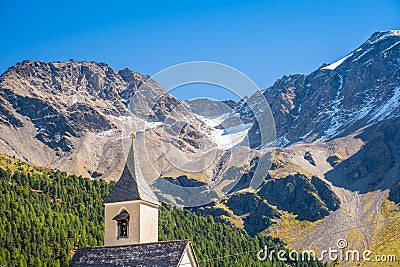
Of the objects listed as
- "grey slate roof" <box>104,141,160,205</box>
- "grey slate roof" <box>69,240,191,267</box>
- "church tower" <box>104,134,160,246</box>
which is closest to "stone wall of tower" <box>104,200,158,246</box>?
"church tower" <box>104,134,160,246</box>

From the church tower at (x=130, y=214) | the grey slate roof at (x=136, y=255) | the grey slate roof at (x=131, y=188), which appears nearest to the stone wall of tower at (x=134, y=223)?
the church tower at (x=130, y=214)

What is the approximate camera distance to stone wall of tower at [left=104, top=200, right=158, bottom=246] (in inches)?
2048

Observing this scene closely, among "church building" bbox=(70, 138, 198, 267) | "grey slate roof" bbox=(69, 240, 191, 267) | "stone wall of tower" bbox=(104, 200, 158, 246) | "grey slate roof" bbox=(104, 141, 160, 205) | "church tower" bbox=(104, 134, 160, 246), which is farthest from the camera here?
"grey slate roof" bbox=(104, 141, 160, 205)

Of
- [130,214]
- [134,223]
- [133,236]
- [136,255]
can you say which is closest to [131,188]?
[130,214]

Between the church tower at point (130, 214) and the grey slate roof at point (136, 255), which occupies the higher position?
the church tower at point (130, 214)

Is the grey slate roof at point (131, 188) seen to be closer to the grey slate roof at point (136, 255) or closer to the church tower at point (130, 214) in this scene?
the church tower at point (130, 214)

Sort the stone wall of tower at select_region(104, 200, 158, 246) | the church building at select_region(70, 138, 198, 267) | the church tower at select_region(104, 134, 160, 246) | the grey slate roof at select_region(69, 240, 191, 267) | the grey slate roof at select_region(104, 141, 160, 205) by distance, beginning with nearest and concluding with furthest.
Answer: the grey slate roof at select_region(69, 240, 191, 267) → the church building at select_region(70, 138, 198, 267) → the stone wall of tower at select_region(104, 200, 158, 246) → the church tower at select_region(104, 134, 160, 246) → the grey slate roof at select_region(104, 141, 160, 205)

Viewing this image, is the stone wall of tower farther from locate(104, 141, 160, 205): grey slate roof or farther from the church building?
locate(104, 141, 160, 205): grey slate roof

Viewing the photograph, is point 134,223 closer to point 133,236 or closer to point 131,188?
point 133,236

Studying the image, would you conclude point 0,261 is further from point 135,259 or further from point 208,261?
point 135,259

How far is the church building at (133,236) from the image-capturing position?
46.4 metres

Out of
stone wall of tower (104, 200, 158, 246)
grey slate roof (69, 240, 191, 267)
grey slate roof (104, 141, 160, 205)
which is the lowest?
grey slate roof (69, 240, 191, 267)

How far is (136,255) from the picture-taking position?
1857 inches

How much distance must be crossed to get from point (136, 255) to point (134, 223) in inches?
210
